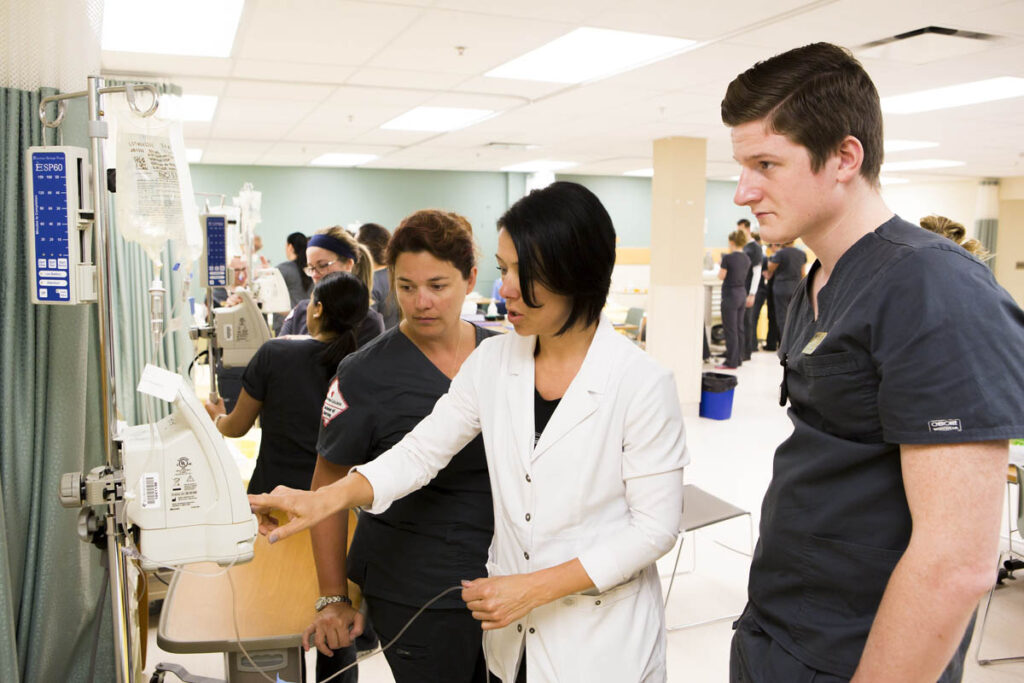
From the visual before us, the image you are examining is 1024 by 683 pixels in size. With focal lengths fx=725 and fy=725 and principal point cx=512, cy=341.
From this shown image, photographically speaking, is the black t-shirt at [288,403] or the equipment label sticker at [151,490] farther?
the black t-shirt at [288,403]

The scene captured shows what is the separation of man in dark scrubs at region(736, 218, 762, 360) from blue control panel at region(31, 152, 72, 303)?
338 inches

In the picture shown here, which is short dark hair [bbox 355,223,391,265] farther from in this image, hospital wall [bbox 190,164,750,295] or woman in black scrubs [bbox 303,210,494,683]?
hospital wall [bbox 190,164,750,295]

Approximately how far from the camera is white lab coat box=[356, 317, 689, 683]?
1.16m

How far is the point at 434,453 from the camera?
1.40 meters

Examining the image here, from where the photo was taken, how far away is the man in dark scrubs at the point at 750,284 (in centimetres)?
934

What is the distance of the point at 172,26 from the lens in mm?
3486

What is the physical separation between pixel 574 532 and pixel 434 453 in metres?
0.33

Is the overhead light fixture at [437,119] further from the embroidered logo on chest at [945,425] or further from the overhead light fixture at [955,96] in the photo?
the embroidered logo on chest at [945,425]

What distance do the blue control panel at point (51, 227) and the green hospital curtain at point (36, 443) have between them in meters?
0.39

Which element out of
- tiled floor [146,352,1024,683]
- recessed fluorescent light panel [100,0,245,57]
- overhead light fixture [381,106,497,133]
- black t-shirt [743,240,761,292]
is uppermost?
overhead light fixture [381,106,497,133]

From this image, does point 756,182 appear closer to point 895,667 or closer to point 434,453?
point 895,667

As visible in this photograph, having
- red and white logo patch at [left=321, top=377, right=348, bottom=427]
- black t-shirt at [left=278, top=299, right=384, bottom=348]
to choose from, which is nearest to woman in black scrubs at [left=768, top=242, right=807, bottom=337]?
black t-shirt at [left=278, top=299, right=384, bottom=348]

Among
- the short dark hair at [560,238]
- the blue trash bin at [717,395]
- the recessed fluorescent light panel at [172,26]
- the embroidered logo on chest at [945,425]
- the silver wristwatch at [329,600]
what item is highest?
the recessed fluorescent light panel at [172,26]

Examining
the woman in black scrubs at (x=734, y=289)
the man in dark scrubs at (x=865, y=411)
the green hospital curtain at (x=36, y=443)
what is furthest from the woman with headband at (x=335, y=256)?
the woman in black scrubs at (x=734, y=289)
